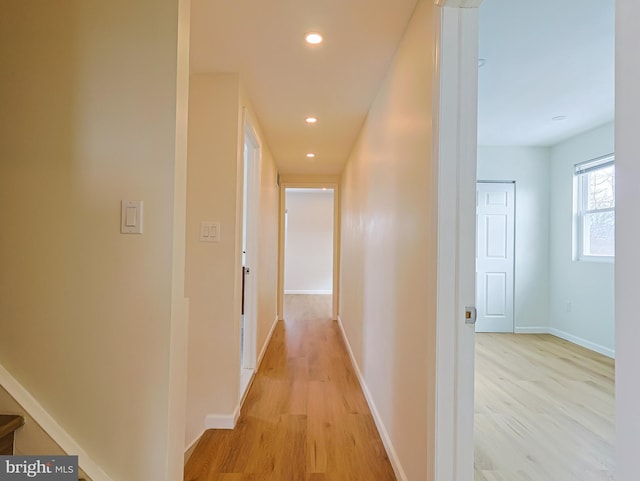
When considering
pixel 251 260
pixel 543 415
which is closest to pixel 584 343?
pixel 543 415

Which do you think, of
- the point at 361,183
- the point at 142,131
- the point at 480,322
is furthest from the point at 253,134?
the point at 480,322

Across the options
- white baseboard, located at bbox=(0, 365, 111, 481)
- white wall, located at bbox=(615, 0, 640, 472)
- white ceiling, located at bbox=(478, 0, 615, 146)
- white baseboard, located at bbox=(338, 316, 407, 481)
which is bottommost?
white baseboard, located at bbox=(338, 316, 407, 481)

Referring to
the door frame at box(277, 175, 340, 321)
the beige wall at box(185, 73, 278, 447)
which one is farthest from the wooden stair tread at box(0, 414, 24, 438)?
the door frame at box(277, 175, 340, 321)

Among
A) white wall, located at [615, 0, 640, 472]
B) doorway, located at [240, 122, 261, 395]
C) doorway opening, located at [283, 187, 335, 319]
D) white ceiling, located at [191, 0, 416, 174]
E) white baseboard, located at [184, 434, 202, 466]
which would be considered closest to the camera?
white wall, located at [615, 0, 640, 472]

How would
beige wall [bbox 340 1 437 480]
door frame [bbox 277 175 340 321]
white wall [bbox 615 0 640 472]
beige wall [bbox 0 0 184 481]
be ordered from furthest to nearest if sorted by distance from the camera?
door frame [bbox 277 175 340 321]
beige wall [bbox 340 1 437 480]
beige wall [bbox 0 0 184 481]
white wall [bbox 615 0 640 472]

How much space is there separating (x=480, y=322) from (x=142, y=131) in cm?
465

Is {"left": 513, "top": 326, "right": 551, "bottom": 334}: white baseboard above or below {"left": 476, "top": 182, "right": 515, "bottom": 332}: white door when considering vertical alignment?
below

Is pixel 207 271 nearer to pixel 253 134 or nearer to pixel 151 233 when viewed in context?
pixel 151 233

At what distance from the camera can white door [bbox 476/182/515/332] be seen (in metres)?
4.57

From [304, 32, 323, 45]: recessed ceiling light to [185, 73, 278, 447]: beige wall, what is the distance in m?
0.68

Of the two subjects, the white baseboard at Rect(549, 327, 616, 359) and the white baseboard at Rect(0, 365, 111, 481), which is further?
the white baseboard at Rect(549, 327, 616, 359)

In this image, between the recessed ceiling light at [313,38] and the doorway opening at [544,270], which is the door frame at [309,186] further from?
the recessed ceiling light at [313,38]

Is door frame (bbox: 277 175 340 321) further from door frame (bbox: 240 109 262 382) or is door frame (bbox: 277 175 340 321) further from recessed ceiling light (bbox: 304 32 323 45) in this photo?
recessed ceiling light (bbox: 304 32 323 45)

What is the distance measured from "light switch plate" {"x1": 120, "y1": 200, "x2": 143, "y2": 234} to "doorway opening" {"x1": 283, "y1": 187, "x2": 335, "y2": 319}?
7.14m
